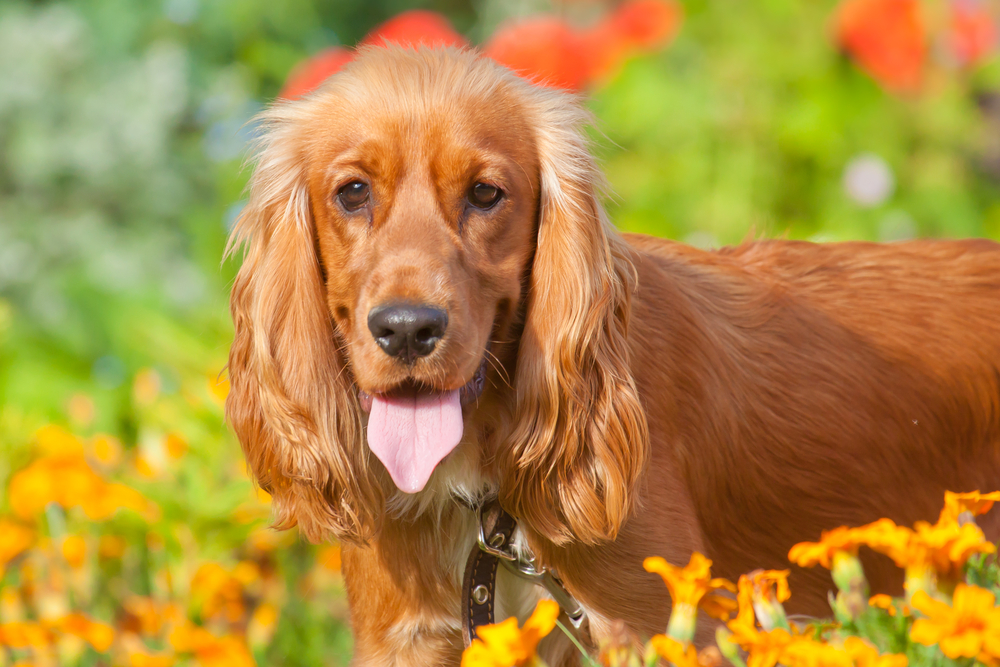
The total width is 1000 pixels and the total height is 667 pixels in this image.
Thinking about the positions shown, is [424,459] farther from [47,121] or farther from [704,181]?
[47,121]

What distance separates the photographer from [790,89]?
5.82 meters

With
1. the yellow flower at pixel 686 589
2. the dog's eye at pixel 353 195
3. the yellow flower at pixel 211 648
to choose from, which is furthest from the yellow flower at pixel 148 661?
the yellow flower at pixel 686 589

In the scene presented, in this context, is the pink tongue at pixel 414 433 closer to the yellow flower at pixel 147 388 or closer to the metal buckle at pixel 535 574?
the metal buckle at pixel 535 574

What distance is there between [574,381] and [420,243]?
0.44 meters

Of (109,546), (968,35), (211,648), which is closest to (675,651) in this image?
(211,648)

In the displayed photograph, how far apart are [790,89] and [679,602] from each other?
15.3 ft

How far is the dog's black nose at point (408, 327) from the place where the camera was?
2.08 m

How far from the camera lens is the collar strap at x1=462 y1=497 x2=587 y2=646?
2281mm

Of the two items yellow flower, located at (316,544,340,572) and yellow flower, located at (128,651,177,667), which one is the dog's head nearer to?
yellow flower, located at (128,651,177,667)

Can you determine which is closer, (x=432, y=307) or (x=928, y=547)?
(x=928, y=547)

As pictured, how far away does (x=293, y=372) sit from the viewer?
95.3 inches

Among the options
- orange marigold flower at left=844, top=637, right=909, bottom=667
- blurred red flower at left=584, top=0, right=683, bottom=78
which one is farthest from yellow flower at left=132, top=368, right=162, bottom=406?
orange marigold flower at left=844, top=637, right=909, bottom=667

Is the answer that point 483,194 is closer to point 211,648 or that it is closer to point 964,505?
point 964,505

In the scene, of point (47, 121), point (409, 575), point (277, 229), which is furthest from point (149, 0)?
point (409, 575)
